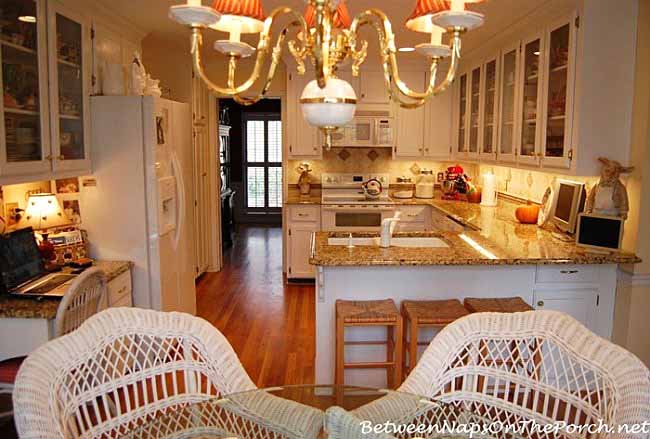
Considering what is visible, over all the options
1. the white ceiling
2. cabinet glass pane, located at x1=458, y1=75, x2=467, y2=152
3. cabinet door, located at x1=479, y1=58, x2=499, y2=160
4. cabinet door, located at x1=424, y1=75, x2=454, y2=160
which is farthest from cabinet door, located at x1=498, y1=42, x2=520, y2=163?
cabinet door, located at x1=424, y1=75, x2=454, y2=160

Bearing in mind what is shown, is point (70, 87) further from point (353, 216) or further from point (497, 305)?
point (353, 216)

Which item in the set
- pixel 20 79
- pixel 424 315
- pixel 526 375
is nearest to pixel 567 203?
pixel 424 315

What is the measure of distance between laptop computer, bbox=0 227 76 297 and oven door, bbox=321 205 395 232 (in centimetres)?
310

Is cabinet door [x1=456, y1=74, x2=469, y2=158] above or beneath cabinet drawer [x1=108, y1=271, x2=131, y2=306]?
above

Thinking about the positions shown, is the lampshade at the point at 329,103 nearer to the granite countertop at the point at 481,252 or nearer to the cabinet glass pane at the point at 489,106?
the granite countertop at the point at 481,252

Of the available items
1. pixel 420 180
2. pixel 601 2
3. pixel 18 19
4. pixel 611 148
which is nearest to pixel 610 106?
pixel 611 148

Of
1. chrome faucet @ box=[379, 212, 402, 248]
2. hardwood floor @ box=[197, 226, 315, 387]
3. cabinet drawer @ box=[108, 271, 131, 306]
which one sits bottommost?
hardwood floor @ box=[197, 226, 315, 387]

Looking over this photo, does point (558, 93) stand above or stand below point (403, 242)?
above

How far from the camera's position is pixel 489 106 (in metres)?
4.77

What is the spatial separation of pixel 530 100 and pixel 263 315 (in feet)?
9.54

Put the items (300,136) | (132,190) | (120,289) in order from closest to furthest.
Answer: (120,289), (132,190), (300,136)

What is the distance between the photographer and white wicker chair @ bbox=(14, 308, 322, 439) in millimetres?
1392

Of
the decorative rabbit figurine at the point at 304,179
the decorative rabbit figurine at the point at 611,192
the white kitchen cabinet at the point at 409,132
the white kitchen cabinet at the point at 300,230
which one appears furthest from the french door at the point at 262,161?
the decorative rabbit figurine at the point at 611,192

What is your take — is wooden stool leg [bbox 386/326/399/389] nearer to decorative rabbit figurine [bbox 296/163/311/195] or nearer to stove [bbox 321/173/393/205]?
stove [bbox 321/173/393/205]
